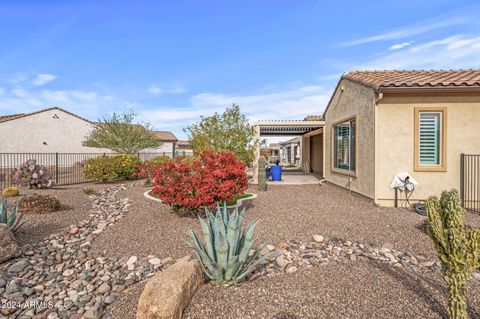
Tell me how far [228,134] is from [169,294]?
11409 mm

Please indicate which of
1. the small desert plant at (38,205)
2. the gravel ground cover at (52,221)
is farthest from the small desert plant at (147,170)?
the small desert plant at (38,205)

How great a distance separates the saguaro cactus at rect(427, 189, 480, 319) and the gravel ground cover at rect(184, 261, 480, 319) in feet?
1.55

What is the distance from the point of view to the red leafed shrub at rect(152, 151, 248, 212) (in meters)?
6.62

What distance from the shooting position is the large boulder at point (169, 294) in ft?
9.25

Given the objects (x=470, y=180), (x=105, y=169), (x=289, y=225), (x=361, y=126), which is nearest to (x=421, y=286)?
(x=289, y=225)

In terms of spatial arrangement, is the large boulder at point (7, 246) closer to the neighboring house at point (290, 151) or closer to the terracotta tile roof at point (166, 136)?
the neighboring house at point (290, 151)

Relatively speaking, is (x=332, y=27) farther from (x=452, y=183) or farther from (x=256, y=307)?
(x=256, y=307)

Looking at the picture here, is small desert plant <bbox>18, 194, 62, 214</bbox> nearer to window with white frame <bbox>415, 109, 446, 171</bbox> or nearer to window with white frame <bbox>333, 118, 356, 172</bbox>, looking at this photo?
window with white frame <bbox>333, 118, 356, 172</bbox>

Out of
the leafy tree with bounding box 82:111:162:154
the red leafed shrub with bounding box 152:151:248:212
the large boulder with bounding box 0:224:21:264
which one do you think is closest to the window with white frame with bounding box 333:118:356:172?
the red leafed shrub with bounding box 152:151:248:212

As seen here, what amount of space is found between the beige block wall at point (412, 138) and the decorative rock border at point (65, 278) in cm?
696

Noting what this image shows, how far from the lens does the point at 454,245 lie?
254 centimetres

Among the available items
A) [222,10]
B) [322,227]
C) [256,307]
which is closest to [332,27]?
[222,10]

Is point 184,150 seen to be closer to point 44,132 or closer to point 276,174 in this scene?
point 44,132

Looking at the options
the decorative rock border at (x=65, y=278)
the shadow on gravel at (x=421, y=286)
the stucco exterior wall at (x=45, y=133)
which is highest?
the stucco exterior wall at (x=45, y=133)
